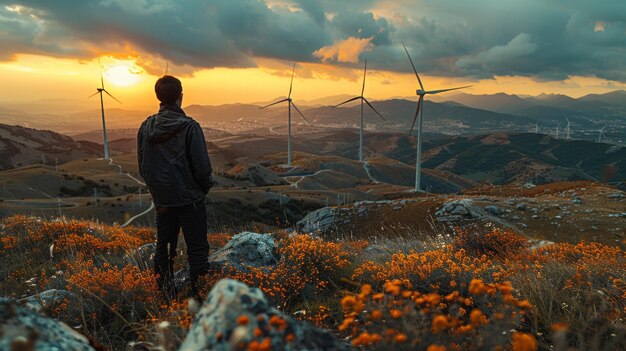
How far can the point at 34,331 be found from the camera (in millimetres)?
2270

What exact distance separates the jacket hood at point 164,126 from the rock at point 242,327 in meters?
4.41

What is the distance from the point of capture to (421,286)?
5.78 m

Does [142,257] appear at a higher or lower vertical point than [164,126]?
lower

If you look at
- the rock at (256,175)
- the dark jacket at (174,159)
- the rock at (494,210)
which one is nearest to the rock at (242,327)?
the dark jacket at (174,159)

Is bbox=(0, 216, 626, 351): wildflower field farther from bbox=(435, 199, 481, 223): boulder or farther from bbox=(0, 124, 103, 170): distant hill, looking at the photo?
bbox=(0, 124, 103, 170): distant hill

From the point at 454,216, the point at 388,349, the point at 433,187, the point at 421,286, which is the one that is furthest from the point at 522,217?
the point at 433,187

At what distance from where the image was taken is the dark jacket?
6.46 meters

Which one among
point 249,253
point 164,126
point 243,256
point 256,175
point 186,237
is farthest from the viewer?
point 256,175

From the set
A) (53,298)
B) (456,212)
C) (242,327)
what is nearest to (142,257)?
(53,298)

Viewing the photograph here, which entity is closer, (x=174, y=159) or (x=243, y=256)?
(x=174, y=159)

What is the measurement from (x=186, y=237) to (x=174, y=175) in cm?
114

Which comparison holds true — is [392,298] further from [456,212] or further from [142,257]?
[456,212]

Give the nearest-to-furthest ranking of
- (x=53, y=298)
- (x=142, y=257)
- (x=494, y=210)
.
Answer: (x=53, y=298) < (x=142, y=257) < (x=494, y=210)

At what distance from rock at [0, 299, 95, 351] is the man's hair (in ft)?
15.5
